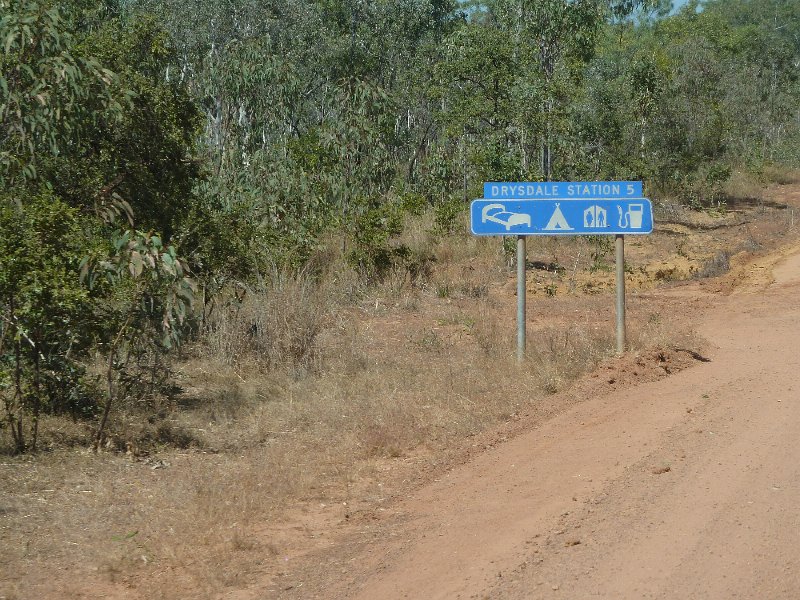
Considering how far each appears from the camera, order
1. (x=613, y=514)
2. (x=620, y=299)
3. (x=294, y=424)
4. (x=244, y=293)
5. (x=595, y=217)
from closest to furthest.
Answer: (x=613, y=514), (x=294, y=424), (x=595, y=217), (x=620, y=299), (x=244, y=293)

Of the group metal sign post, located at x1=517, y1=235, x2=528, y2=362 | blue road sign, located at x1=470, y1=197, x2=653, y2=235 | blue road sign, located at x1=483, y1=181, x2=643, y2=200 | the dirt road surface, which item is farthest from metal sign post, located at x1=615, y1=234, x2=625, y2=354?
the dirt road surface

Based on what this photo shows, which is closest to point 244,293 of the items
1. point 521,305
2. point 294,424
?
point 294,424

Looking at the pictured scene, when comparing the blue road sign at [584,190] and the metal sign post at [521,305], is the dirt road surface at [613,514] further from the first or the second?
the blue road sign at [584,190]

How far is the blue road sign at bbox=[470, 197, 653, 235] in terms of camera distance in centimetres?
927

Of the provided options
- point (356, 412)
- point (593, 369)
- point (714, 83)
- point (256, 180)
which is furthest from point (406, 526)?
point (714, 83)

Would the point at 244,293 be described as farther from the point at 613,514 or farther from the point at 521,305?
the point at 613,514

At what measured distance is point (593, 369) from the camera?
9070 mm

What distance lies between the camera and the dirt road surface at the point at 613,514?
461cm

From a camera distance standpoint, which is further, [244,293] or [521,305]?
[244,293]

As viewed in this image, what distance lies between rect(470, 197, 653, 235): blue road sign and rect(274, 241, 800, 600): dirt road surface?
1.70 meters

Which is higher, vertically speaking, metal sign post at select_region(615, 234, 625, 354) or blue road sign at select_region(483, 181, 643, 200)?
blue road sign at select_region(483, 181, 643, 200)

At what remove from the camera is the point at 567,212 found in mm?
9312

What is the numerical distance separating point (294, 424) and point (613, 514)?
12.4 feet

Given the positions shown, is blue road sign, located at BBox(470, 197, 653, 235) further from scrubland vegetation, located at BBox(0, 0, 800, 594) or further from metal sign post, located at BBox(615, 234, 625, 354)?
scrubland vegetation, located at BBox(0, 0, 800, 594)
